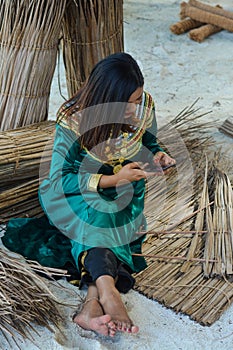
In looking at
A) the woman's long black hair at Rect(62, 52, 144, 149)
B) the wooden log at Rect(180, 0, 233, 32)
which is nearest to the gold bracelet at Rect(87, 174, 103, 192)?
the woman's long black hair at Rect(62, 52, 144, 149)

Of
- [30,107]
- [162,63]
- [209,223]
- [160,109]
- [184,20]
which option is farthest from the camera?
[184,20]

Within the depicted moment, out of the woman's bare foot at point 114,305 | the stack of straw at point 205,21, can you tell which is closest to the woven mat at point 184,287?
the woman's bare foot at point 114,305

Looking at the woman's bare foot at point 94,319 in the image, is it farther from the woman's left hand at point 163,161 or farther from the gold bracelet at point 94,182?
the woman's left hand at point 163,161

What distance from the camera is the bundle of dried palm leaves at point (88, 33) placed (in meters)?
2.79

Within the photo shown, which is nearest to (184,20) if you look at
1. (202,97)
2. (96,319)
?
(202,97)

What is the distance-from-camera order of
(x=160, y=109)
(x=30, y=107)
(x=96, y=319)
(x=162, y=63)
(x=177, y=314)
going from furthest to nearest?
(x=162, y=63) → (x=160, y=109) → (x=30, y=107) → (x=177, y=314) → (x=96, y=319)

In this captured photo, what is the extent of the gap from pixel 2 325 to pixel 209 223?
848mm

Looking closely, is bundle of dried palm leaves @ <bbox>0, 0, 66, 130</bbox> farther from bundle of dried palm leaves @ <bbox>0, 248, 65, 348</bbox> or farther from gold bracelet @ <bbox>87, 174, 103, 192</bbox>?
bundle of dried palm leaves @ <bbox>0, 248, 65, 348</bbox>

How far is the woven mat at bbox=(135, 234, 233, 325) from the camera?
7.07 feet

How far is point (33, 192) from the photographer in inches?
104

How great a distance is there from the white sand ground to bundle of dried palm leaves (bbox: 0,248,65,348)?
0.03m

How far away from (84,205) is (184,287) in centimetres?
41

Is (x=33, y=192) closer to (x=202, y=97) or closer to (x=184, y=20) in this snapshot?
(x=202, y=97)

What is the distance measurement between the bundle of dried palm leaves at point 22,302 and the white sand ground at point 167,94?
0.11 feet
